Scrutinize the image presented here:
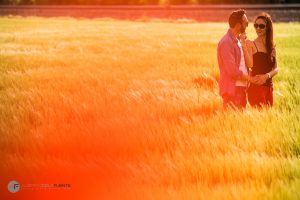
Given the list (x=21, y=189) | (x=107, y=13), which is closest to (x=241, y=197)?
(x=21, y=189)

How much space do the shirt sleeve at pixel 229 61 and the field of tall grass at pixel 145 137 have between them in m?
0.29

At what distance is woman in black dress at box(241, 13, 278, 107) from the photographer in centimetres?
391

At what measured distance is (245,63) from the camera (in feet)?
13.1

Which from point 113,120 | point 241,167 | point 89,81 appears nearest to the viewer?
point 241,167

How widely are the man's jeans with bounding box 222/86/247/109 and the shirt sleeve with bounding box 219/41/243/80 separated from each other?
129mm

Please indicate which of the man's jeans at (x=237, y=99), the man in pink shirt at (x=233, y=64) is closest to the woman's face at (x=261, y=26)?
the man in pink shirt at (x=233, y=64)

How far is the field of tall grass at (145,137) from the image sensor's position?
2.79m

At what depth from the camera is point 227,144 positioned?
316 cm

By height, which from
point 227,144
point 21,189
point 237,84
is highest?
point 237,84

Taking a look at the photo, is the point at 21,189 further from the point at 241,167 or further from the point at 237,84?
the point at 237,84

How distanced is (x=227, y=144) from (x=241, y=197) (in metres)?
0.68

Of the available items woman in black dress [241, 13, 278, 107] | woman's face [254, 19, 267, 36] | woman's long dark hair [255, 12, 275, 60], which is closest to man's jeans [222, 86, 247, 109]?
woman in black dress [241, 13, 278, 107]

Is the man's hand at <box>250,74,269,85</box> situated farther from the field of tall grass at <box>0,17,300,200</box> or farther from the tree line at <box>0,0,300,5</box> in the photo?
the tree line at <box>0,0,300,5</box>

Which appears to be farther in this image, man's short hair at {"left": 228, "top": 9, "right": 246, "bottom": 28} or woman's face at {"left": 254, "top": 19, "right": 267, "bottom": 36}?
woman's face at {"left": 254, "top": 19, "right": 267, "bottom": 36}
